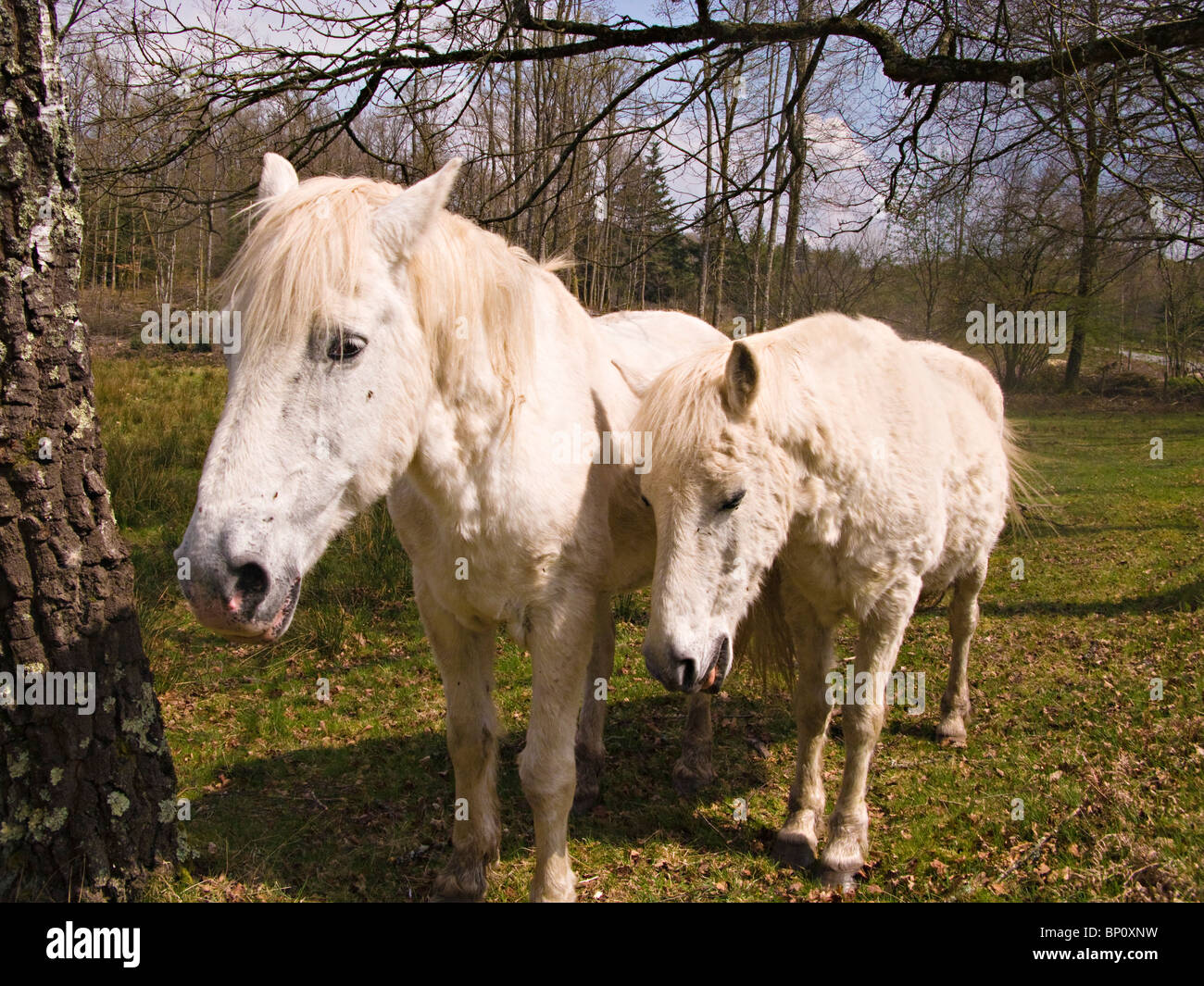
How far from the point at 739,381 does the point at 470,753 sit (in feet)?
6.33

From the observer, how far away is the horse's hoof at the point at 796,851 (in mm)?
3482

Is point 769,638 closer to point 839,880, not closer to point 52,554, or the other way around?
point 839,880

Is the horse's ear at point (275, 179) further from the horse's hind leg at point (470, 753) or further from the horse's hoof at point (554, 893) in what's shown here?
the horse's hoof at point (554, 893)

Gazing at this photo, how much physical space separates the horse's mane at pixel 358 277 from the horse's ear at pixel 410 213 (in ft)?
0.14

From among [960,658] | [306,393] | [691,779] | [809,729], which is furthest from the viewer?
[960,658]

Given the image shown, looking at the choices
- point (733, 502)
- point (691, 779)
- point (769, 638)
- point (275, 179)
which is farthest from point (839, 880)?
point (275, 179)

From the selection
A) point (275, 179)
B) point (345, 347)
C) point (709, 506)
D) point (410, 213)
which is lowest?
point (709, 506)

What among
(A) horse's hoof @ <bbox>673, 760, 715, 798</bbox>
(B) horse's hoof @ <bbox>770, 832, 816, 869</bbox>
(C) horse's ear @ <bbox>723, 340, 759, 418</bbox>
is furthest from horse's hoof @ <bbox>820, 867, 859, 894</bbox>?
(C) horse's ear @ <bbox>723, 340, 759, 418</bbox>

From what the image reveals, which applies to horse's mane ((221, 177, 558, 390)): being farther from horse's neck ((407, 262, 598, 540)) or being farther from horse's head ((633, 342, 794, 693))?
horse's head ((633, 342, 794, 693))

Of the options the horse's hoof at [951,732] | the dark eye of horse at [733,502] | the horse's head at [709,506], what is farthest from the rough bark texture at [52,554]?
the horse's hoof at [951,732]

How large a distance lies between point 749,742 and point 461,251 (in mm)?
3491

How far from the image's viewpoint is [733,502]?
9.25 ft

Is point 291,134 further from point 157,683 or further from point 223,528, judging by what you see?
point 223,528

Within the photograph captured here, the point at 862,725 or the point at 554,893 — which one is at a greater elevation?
the point at 862,725
